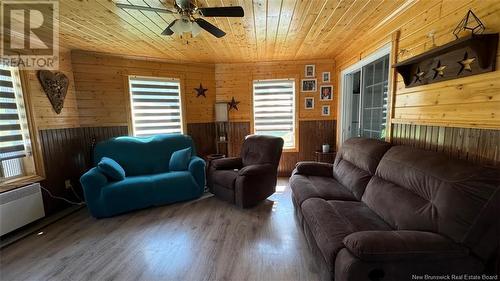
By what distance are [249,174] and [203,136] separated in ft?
6.33

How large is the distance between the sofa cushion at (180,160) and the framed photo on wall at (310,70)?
281 centimetres

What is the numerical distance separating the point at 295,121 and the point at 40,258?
4.11m

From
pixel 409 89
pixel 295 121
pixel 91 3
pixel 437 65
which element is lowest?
pixel 295 121

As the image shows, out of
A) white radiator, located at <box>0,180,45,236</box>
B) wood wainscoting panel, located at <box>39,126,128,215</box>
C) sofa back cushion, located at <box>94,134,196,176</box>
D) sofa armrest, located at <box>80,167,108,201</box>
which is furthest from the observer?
sofa back cushion, located at <box>94,134,196,176</box>

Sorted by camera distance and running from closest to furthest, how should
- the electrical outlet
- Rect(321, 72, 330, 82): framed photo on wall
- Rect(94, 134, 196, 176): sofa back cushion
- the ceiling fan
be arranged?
the ceiling fan
the electrical outlet
Rect(94, 134, 196, 176): sofa back cushion
Rect(321, 72, 330, 82): framed photo on wall

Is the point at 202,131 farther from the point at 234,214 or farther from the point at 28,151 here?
the point at 28,151

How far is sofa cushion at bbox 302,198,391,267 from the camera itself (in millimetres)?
1385

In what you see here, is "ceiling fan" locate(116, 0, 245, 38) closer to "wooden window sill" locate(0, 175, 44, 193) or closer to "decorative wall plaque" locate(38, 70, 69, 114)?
"decorative wall plaque" locate(38, 70, 69, 114)

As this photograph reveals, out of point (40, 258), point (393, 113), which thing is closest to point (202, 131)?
point (40, 258)

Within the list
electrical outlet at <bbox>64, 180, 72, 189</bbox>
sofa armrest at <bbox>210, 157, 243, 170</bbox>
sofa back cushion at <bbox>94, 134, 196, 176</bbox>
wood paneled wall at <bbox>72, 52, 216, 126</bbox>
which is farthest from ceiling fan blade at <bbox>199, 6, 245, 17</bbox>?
electrical outlet at <bbox>64, 180, 72, 189</bbox>

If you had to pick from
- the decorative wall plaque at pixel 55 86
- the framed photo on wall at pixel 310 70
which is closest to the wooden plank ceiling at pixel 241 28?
the framed photo on wall at pixel 310 70

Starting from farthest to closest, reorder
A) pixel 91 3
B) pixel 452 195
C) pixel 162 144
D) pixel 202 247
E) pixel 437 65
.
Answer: pixel 162 144 < pixel 202 247 < pixel 91 3 < pixel 437 65 < pixel 452 195

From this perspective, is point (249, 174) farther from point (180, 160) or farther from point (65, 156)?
point (65, 156)

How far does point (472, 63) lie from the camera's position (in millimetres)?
1468
